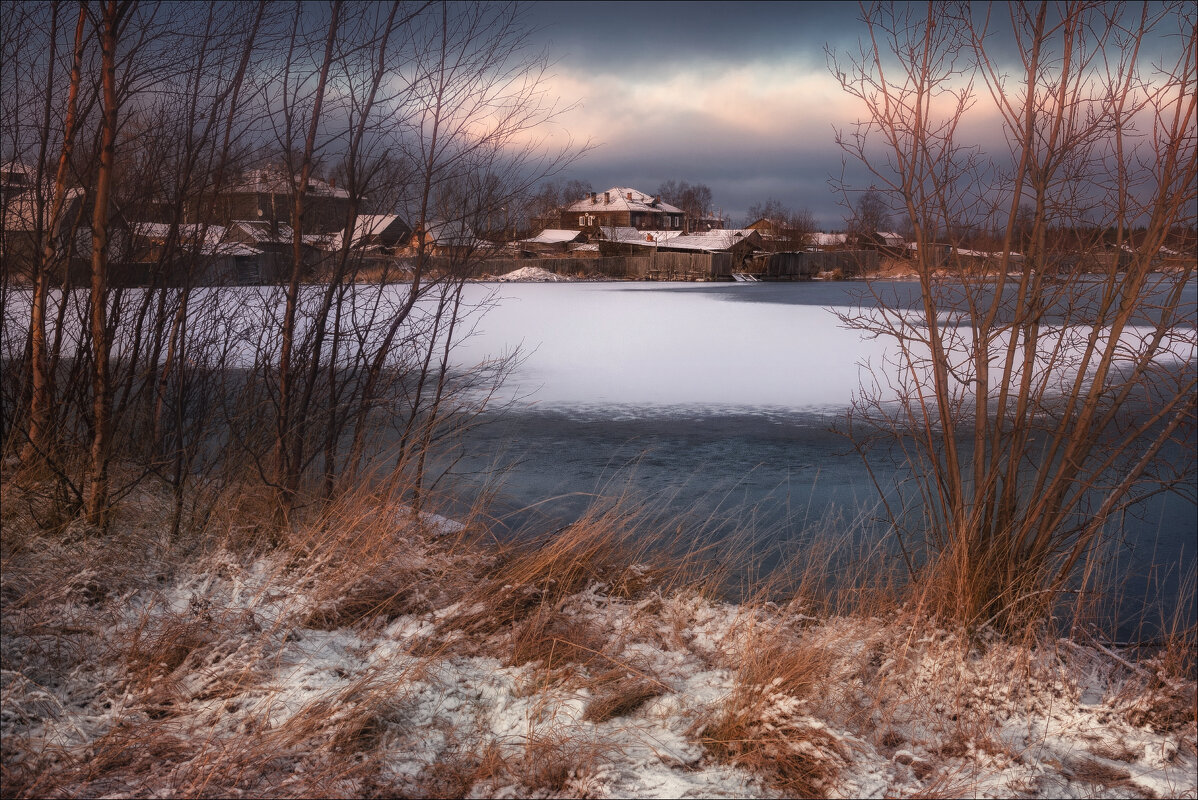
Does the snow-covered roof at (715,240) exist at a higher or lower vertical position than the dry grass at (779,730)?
higher

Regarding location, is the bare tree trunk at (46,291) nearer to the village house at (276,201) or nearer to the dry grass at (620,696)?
the village house at (276,201)

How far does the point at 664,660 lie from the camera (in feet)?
12.4

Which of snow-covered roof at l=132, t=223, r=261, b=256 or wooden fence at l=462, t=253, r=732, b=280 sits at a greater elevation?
wooden fence at l=462, t=253, r=732, b=280

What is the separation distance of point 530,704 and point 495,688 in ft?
0.67

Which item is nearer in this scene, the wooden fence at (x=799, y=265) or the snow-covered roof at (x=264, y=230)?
the snow-covered roof at (x=264, y=230)

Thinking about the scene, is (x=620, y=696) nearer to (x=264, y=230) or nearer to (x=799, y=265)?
(x=264, y=230)

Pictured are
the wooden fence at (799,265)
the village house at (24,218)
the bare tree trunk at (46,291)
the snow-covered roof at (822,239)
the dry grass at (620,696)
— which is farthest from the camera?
the snow-covered roof at (822,239)

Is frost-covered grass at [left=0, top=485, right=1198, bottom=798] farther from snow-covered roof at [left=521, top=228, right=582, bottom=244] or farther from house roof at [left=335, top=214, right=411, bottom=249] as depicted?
snow-covered roof at [left=521, top=228, right=582, bottom=244]

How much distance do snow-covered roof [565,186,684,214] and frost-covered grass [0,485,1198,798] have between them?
270ft

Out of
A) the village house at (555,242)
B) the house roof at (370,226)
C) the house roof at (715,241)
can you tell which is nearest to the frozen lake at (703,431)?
the house roof at (370,226)

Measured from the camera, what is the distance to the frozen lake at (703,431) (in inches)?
265

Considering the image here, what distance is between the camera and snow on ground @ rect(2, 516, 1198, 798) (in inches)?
111

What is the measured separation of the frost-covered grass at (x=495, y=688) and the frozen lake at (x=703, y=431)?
1.05 m

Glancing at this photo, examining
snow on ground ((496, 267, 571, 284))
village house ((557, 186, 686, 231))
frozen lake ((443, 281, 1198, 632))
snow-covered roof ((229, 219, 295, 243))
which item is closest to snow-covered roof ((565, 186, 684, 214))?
village house ((557, 186, 686, 231))
